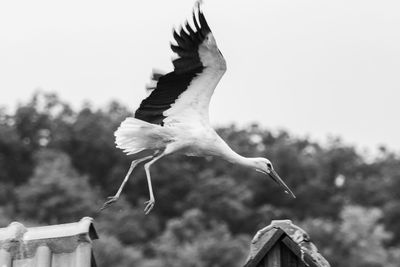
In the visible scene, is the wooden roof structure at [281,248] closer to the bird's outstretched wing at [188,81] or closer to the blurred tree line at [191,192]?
the bird's outstretched wing at [188,81]

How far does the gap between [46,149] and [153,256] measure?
40.7 ft

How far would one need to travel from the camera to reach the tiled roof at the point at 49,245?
727 centimetres

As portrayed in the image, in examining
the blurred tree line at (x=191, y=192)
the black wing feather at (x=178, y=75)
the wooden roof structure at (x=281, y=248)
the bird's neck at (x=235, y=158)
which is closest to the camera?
the wooden roof structure at (x=281, y=248)

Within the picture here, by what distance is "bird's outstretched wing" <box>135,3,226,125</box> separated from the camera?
11938mm

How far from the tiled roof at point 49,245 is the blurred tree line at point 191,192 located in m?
34.0

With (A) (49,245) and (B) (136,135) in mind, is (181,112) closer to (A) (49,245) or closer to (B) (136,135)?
(B) (136,135)

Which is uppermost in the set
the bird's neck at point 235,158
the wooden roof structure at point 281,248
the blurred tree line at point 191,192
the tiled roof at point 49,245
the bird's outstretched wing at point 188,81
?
the blurred tree line at point 191,192

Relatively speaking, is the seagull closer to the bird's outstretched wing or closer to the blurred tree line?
the bird's outstretched wing

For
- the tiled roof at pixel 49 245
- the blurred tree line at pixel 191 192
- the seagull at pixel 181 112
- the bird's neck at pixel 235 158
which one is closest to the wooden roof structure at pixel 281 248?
the tiled roof at pixel 49 245

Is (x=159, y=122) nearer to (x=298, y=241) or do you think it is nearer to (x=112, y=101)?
(x=298, y=241)

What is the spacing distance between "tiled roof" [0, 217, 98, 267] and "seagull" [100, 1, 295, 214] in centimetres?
459

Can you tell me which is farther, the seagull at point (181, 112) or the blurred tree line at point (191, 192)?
the blurred tree line at point (191, 192)

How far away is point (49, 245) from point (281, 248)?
1.71 m

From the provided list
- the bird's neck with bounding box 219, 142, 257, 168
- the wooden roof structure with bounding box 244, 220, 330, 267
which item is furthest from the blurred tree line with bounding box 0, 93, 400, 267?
the wooden roof structure with bounding box 244, 220, 330, 267
